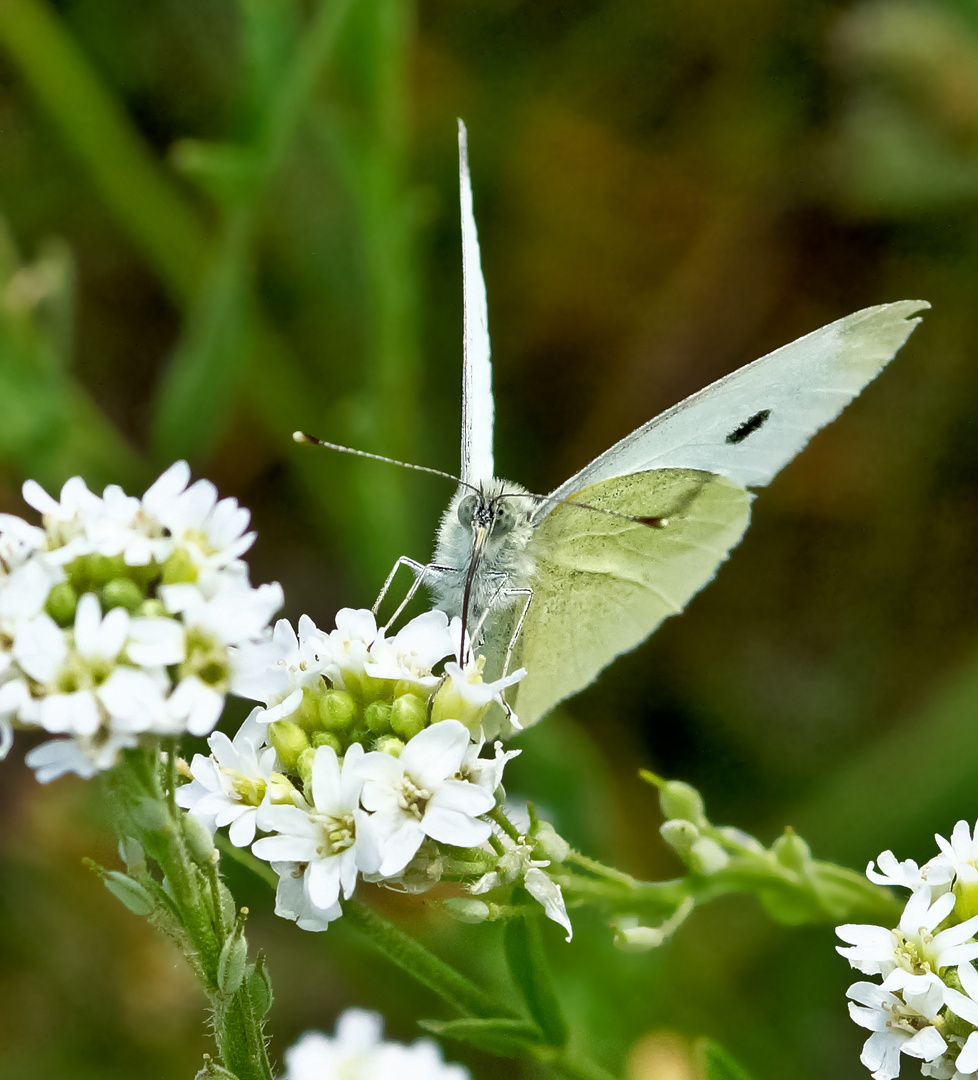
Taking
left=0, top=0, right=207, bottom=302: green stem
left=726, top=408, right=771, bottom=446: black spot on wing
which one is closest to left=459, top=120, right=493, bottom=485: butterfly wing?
left=726, top=408, right=771, bottom=446: black spot on wing

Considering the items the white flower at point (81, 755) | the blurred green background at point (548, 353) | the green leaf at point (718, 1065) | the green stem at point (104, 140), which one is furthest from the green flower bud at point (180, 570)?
the green stem at point (104, 140)

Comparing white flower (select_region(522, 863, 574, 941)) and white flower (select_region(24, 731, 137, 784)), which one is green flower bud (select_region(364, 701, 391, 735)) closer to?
white flower (select_region(522, 863, 574, 941))

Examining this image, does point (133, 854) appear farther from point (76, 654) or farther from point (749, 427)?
point (749, 427)

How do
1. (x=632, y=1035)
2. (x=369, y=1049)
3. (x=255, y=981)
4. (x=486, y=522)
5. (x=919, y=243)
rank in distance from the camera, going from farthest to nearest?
(x=919, y=243), (x=632, y=1035), (x=486, y=522), (x=255, y=981), (x=369, y=1049)

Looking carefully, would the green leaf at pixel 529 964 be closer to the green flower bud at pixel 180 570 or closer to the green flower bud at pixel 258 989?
the green flower bud at pixel 258 989

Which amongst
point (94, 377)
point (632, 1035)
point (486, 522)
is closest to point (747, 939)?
point (632, 1035)

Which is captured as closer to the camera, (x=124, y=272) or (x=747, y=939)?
(x=747, y=939)

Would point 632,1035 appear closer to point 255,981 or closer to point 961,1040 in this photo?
point 961,1040
